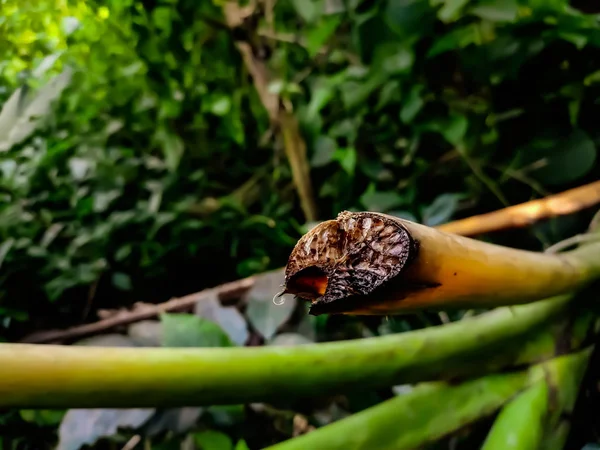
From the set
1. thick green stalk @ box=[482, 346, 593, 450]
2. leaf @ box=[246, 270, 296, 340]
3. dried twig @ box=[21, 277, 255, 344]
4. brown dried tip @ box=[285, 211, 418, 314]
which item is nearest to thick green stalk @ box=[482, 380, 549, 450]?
thick green stalk @ box=[482, 346, 593, 450]

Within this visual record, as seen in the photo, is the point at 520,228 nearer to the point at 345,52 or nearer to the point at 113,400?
the point at 345,52

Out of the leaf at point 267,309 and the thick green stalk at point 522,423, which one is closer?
the thick green stalk at point 522,423

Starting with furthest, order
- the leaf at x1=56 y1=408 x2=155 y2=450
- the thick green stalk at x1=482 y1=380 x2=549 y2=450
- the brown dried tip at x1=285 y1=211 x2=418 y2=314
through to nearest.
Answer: the leaf at x1=56 y1=408 x2=155 y2=450 → the thick green stalk at x1=482 y1=380 x2=549 y2=450 → the brown dried tip at x1=285 y1=211 x2=418 y2=314

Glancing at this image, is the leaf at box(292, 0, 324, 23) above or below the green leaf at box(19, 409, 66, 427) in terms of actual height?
above

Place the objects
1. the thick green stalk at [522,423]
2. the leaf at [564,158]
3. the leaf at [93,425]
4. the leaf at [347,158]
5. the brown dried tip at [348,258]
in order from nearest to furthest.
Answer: the brown dried tip at [348,258] < the thick green stalk at [522,423] < the leaf at [93,425] < the leaf at [564,158] < the leaf at [347,158]

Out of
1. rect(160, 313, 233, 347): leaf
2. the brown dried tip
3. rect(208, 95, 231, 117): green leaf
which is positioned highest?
the brown dried tip

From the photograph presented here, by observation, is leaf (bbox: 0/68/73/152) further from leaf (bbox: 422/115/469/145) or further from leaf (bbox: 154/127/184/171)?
leaf (bbox: 422/115/469/145)

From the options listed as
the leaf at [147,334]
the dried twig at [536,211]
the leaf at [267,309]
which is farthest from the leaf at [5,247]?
the dried twig at [536,211]

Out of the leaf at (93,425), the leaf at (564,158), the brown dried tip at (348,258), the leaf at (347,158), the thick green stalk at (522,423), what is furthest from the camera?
the leaf at (347,158)

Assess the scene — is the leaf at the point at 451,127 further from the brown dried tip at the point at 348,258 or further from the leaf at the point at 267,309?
the brown dried tip at the point at 348,258
